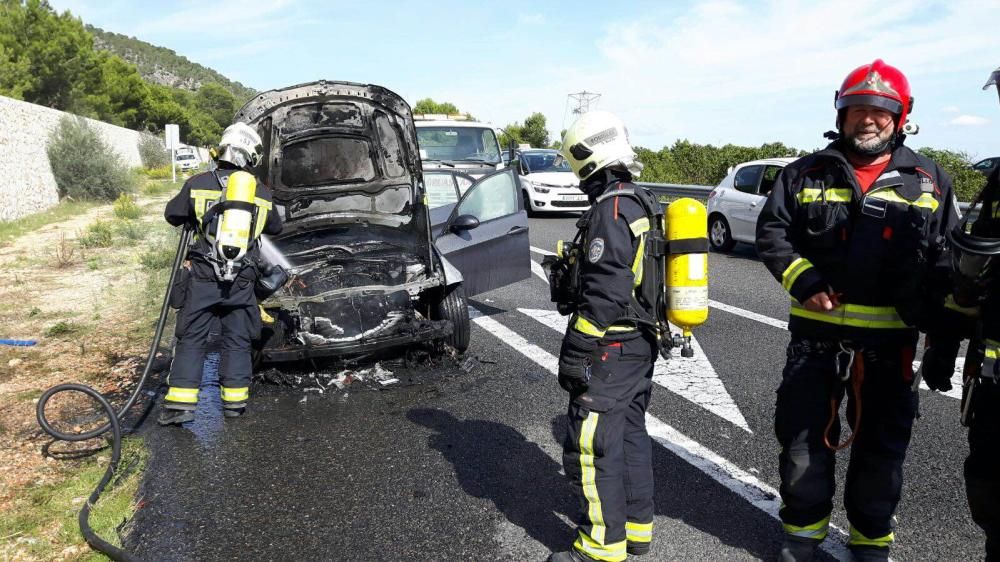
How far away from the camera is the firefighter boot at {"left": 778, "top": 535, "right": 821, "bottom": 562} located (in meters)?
2.80

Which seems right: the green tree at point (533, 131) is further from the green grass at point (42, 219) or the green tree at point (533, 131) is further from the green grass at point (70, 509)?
the green grass at point (70, 509)

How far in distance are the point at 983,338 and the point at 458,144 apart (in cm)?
906

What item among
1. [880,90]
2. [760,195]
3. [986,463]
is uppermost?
[880,90]

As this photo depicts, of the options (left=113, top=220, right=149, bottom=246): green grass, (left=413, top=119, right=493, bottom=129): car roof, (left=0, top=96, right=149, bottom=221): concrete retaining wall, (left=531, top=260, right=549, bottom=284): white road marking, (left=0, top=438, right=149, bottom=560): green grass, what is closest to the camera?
(left=0, top=438, right=149, bottom=560): green grass

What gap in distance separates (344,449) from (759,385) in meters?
2.84

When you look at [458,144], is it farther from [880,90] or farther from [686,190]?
[880,90]

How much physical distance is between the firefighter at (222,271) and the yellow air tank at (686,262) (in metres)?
2.90

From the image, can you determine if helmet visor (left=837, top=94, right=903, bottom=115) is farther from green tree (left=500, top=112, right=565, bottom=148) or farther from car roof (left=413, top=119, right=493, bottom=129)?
green tree (left=500, top=112, right=565, bottom=148)

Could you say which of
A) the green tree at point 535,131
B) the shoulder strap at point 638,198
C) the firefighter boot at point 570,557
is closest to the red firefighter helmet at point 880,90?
the shoulder strap at point 638,198

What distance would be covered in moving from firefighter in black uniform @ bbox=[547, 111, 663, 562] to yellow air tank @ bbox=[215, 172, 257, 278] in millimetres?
2498

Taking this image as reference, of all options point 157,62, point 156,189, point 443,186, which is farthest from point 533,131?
point 157,62

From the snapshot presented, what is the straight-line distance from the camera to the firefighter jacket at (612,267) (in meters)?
2.68

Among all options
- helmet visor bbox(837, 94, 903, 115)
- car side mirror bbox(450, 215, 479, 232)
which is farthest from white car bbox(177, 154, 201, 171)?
helmet visor bbox(837, 94, 903, 115)

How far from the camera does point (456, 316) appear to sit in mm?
5742
